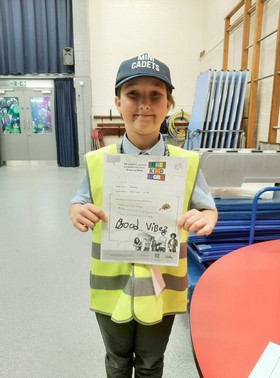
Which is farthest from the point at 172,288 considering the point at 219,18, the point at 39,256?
the point at 219,18

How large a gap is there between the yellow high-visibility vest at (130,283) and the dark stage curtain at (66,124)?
22.3ft

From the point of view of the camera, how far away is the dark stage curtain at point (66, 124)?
7.14 meters

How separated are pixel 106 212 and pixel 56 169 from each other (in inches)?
263

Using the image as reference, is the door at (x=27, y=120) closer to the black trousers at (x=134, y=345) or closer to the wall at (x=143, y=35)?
the wall at (x=143, y=35)

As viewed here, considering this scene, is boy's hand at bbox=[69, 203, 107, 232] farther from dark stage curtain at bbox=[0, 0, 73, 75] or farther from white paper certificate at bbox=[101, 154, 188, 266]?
dark stage curtain at bbox=[0, 0, 73, 75]

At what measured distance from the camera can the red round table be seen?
1.68ft

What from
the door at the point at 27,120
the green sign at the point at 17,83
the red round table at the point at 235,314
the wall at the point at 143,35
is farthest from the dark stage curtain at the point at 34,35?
the red round table at the point at 235,314

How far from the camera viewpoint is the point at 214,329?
59cm

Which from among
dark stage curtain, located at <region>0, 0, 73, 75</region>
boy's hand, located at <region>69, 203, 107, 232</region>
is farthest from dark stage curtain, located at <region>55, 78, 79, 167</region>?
boy's hand, located at <region>69, 203, 107, 232</region>

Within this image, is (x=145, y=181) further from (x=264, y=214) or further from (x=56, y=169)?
(x=56, y=169)

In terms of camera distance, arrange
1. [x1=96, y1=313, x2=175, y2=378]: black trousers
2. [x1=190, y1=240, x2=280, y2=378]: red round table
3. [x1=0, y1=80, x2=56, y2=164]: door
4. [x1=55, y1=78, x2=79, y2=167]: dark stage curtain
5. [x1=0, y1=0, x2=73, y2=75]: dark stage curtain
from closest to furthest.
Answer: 1. [x1=190, y1=240, x2=280, y2=378]: red round table
2. [x1=96, y1=313, x2=175, y2=378]: black trousers
3. [x1=0, y1=0, x2=73, y2=75]: dark stage curtain
4. [x1=55, y1=78, x2=79, y2=167]: dark stage curtain
5. [x1=0, y1=80, x2=56, y2=164]: door

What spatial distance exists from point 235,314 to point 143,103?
587 millimetres

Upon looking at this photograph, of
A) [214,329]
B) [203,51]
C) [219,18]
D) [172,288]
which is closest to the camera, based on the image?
[214,329]

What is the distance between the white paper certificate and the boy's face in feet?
0.41
